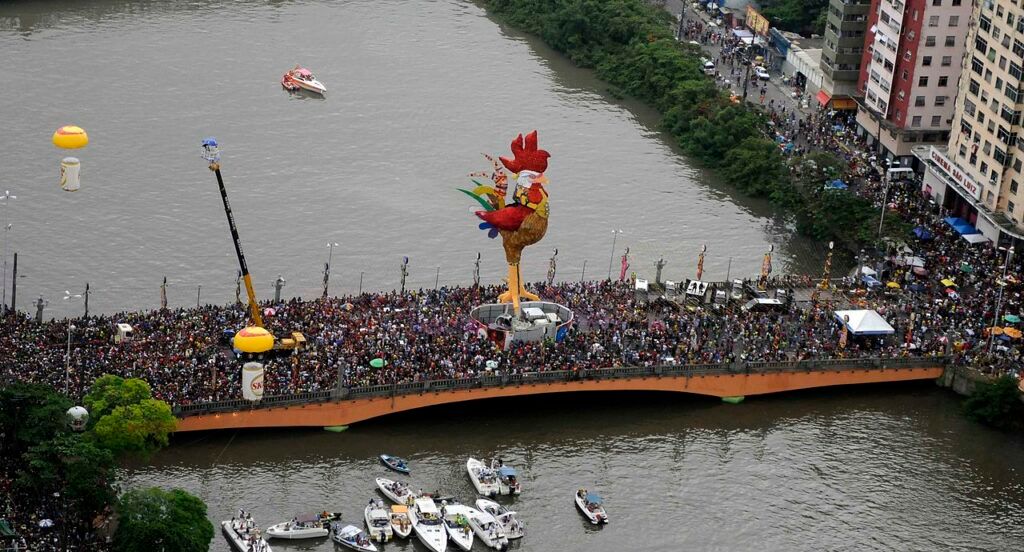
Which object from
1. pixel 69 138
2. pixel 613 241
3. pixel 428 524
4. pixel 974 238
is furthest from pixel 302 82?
pixel 428 524

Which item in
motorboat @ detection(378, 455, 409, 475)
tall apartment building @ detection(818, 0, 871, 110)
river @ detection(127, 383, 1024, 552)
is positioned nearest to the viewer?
river @ detection(127, 383, 1024, 552)

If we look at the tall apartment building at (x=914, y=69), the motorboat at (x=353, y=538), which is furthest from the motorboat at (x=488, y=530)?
the tall apartment building at (x=914, y=69)

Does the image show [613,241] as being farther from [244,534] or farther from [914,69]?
[244,534]

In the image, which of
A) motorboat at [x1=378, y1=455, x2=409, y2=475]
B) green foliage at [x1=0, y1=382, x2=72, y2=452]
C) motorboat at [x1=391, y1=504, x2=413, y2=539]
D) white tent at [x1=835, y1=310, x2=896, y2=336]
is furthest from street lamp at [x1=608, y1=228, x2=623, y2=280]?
green foliage at [x1=0, y1=382, x2=72, y2=452]

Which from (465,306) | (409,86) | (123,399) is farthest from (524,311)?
(409,86)

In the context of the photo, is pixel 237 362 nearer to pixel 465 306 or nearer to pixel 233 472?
pixel 233 472

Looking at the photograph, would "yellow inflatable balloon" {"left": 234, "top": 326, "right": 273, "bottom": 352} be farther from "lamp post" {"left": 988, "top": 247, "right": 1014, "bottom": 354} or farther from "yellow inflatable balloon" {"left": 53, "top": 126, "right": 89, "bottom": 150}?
"lamp post" {"left": 988, "top": 247, "right": 1014, "bottom": 354}
